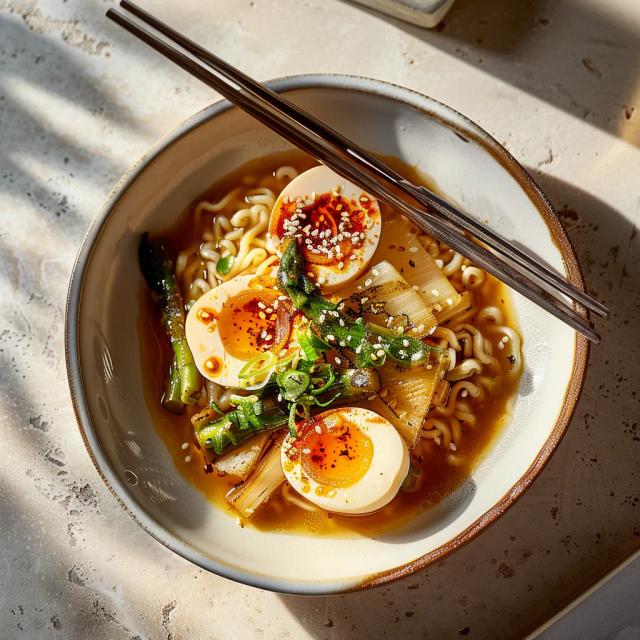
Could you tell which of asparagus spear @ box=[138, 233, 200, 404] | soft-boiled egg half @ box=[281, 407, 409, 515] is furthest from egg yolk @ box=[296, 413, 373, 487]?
asparagus spear @ box=[138, 233, 200, 404]

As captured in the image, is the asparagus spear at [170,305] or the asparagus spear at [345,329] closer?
the asparagus spear at [345,329]

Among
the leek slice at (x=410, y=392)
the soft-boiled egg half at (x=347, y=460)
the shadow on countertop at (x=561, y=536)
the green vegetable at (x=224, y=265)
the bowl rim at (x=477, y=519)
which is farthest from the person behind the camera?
the green vegetable at (x=224, y=265)

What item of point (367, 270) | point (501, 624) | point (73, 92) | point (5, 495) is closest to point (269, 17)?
point (73, 92)

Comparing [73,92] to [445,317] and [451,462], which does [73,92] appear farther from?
[451,462]

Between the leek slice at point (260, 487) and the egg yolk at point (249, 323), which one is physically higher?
the egg yolk at point (249, 323)

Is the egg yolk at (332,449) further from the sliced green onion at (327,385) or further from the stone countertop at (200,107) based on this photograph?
Result: the stone countertop at (200,107)

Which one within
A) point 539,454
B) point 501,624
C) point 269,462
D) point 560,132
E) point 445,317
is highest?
point 560,132

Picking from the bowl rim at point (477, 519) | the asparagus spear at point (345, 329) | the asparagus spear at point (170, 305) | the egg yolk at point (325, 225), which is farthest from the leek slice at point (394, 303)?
the asparagus spear at point (170, 305)

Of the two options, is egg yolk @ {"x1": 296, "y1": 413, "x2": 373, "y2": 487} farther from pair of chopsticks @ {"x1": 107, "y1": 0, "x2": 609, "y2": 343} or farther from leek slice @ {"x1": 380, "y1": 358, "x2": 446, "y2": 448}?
pair of chopsticks @ {"x1": 107, "y1": 0, "x2": 609, "y2": 343}
